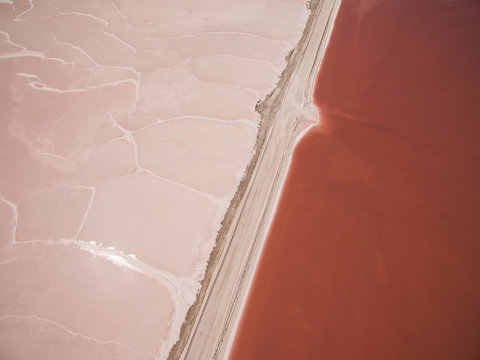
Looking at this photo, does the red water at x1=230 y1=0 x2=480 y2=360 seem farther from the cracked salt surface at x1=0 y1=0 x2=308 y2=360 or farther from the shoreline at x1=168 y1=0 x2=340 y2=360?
the cracked salt surface at x1=0 y1=0 x2=308 y2=360

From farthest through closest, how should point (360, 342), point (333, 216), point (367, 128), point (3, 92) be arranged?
point (3, 92), point (367, 128), point (333, 216), point (360, 342)

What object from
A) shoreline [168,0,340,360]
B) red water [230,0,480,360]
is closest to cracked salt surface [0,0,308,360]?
shoreline [168,0,340,360]

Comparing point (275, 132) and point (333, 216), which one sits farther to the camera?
point (275, 132)

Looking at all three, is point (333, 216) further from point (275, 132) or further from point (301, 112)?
point (301, 112)

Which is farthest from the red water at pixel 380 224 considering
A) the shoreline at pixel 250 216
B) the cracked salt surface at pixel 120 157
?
the cracked salt surface at pixel 120 157

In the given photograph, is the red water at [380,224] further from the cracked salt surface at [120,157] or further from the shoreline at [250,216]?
the cracked salt surface at [120,157]

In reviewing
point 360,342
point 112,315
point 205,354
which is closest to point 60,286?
point 112,315

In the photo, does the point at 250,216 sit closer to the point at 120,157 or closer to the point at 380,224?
the point at 380,224
